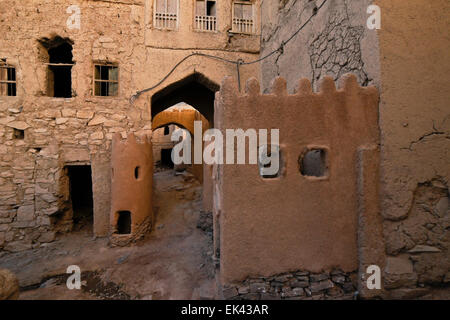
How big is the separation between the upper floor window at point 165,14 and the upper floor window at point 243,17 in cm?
188

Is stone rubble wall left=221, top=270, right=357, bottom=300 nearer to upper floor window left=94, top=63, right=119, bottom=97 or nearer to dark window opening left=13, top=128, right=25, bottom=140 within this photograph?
upper floor window left=94, top=63, right=119, bottom=97

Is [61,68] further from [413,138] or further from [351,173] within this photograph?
[413,138]

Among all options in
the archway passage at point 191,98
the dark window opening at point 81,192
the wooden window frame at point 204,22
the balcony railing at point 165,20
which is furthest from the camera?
the archway passage at point 191,98

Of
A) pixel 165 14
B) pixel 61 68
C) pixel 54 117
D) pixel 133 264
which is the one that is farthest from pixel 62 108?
pixel 133 264

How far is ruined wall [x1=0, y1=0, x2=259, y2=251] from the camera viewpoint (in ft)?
19.0

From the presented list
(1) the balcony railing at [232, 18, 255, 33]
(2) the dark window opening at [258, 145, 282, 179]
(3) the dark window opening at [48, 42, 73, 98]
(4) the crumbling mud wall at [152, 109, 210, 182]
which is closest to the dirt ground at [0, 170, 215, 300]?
(2) the dark window opening at [258, 145, 282, 179]

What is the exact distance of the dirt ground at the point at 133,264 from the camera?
148 inches

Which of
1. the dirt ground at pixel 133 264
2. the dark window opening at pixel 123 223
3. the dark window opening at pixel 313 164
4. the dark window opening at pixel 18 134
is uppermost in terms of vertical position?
the dark window opening at pixel 18 134

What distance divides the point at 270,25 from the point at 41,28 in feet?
20.7

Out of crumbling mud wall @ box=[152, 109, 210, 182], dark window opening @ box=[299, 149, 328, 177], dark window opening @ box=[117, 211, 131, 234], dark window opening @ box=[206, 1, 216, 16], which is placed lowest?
dark window opening @ box=[117, 211, 131, 234]

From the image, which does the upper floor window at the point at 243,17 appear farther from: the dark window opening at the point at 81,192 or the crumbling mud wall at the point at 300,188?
the dark window opening at the point at 81,192

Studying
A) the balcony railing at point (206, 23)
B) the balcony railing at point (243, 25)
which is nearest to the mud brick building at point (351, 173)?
the balcony railing at point (243, 25)

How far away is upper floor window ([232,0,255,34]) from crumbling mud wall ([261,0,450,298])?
181 inches

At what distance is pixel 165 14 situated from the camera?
21.8 ft
